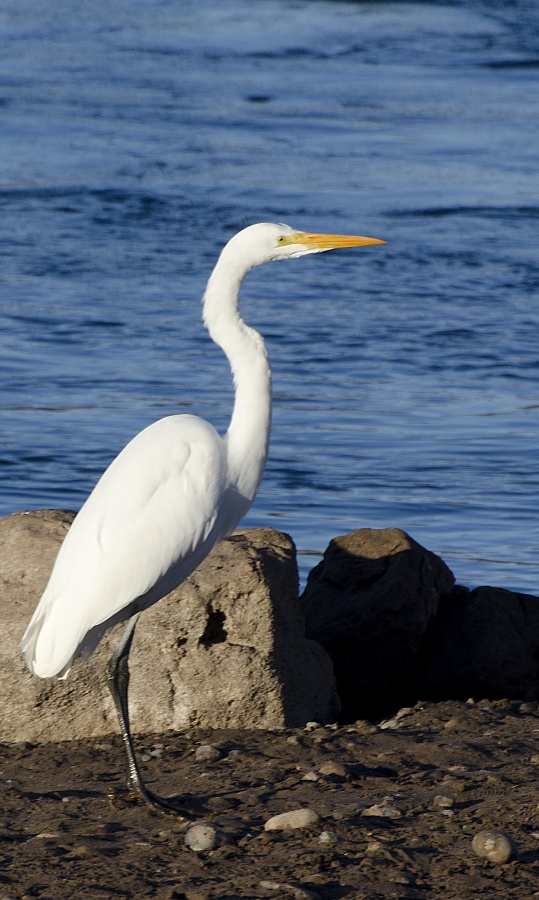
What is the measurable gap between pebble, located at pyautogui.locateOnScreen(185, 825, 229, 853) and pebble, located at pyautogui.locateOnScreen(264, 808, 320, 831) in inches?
6.3

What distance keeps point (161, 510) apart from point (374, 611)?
1.44m

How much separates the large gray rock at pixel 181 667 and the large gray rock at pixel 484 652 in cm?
93

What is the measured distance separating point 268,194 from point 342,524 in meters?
8.47

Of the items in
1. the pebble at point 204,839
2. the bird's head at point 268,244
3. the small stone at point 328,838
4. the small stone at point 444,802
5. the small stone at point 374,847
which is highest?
the bird's head at point 268,244

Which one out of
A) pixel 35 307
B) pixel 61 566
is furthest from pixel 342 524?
pixel 35 307

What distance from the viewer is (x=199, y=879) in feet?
12.1

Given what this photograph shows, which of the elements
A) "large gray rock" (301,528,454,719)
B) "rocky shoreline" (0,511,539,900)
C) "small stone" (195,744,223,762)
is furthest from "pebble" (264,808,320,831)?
"large gray rock" (301,528,454,719)

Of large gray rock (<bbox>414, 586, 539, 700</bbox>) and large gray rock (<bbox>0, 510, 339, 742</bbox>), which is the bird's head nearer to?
large gray rock (<bbox>0, 510, 339, 742</bbox>)

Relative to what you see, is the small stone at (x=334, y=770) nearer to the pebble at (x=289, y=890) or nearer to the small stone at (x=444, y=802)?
the small stone at (x=444, y=802)

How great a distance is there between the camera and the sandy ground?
3.65m

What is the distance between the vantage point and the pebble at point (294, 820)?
396cm

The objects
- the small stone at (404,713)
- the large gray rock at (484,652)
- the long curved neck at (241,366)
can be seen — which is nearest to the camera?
the long curved neck at (241,366)

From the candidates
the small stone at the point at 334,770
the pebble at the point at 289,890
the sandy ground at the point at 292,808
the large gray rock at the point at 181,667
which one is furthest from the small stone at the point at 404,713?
the pebble at the point at 289,890

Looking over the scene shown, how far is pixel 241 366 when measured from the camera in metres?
4.94
